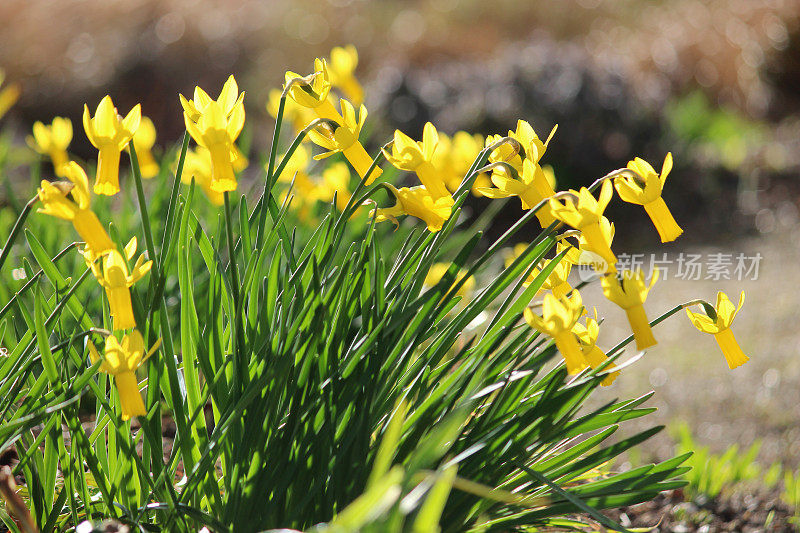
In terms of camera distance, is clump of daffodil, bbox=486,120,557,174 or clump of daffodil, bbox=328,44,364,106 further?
clump of daffodil, bbox=328,44,364,106

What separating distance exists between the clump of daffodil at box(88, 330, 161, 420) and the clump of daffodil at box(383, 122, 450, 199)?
42 cm

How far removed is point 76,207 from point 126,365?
21 centimetres

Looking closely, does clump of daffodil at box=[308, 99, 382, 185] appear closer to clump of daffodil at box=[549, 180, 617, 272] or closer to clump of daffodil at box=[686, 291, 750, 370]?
clump of daffodil at box=[549, 180, 617, 272]

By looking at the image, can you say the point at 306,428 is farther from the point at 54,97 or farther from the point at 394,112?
the point at 54,97

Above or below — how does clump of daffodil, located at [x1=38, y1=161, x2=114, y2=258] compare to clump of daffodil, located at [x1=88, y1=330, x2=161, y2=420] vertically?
above

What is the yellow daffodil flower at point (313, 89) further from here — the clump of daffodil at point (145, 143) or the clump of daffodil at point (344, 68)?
the clump of daffodil at point (145, 143)

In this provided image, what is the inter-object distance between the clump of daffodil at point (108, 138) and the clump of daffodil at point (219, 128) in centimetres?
8

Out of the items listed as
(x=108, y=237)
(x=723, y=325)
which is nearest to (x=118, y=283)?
(x=108, y=237)

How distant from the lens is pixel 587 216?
965mm

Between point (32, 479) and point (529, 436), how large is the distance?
2.57ft

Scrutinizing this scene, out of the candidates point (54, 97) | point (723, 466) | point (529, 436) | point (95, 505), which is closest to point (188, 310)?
Answer: point (95, 505)

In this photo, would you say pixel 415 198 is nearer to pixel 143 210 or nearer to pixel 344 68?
pixel 143 210

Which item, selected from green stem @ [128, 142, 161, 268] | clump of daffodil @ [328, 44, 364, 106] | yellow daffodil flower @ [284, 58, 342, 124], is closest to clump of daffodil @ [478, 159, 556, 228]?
yellow daffodil flower @ [284, 58, 342, 124]

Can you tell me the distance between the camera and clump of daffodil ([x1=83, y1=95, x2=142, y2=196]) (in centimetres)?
97
